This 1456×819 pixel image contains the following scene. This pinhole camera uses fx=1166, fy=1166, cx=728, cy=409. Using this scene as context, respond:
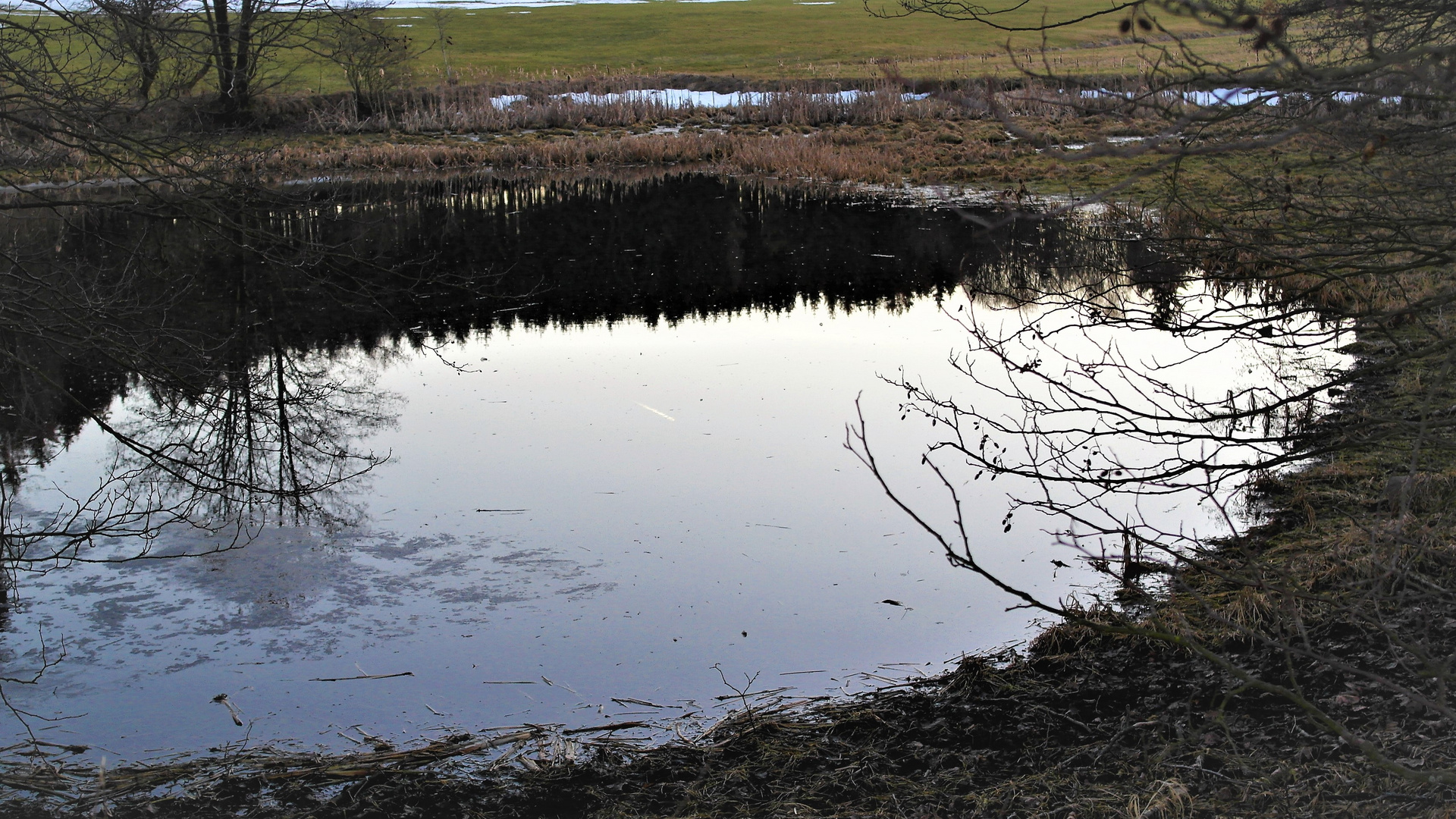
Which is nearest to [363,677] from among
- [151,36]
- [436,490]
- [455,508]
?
[455,508]

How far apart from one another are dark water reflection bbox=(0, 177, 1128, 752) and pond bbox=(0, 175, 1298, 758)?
0.03 metres

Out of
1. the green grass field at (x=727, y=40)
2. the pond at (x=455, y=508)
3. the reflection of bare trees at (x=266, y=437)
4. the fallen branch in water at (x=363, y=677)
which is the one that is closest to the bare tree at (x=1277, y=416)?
the pond at (x=455, y=508)

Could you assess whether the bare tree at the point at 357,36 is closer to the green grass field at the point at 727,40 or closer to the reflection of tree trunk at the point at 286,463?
the reflection of tree trunk at the point at 286,463

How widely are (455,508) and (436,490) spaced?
408 mm

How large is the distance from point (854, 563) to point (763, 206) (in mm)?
14862

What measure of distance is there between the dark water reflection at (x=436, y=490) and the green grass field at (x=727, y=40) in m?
26.4

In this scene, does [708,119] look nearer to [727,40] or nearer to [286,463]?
[727,40]

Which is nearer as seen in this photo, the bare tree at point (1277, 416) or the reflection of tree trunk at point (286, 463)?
the bare tree at point (1277, 416)

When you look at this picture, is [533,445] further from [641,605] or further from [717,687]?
[717,687]

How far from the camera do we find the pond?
18.1 feet

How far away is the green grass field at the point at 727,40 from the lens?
43.5 meters

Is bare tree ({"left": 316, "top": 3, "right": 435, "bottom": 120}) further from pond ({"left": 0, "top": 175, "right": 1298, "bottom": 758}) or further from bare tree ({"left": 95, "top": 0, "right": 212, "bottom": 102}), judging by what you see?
pond ({"left": 0, "top": 175, "right": 1298, "bottom": 758})

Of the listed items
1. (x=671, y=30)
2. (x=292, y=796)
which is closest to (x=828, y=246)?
(x=292, y=796)

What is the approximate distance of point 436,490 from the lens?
8102mm
